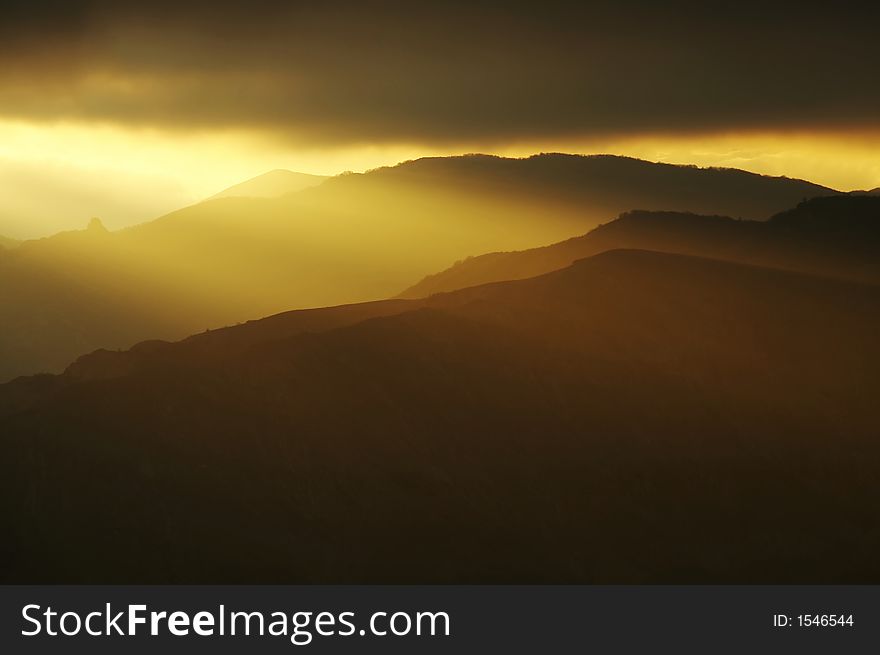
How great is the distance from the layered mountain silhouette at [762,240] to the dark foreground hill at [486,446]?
8853 mm

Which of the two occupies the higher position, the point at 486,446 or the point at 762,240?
the point at 762,240

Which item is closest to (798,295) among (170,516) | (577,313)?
(577,313)

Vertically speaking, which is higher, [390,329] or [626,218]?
[626,218]

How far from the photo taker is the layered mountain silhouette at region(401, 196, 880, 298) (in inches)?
3366

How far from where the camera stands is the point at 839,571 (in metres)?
56.8

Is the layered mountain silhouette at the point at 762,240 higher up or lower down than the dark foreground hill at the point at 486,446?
higher up

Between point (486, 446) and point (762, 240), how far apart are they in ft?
123

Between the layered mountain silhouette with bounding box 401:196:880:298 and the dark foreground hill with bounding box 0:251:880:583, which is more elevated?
the layered mountain silhouette with bounding box 401:196:880:298

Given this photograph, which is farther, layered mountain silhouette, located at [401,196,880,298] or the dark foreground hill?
layered mountain silhouette, located at [401,196,880,298]

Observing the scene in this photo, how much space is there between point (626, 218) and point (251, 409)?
49.9 metres

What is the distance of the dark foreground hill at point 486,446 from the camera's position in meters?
56.5

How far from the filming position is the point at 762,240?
90250 millimetres

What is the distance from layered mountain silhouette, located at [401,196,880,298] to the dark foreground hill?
29.0 feet

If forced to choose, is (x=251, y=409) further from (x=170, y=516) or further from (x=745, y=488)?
(x=745, y=488)
